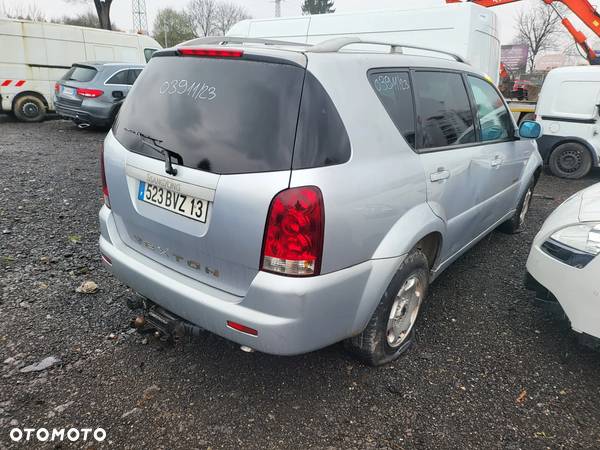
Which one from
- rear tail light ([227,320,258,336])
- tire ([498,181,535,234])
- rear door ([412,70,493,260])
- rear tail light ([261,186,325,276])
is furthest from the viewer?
tire ([498,181,535,234])

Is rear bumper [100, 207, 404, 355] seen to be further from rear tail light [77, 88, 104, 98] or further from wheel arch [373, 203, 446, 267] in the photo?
rear tail light [77, 88, 104, 98]

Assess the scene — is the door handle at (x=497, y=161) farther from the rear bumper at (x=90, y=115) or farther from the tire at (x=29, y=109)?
the tire at (x=29, y=109)

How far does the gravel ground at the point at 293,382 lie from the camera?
208cm

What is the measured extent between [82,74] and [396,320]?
1087 centimetres

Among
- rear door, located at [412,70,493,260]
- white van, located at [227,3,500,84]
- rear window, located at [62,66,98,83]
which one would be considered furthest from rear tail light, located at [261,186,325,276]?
rear window, located at [62,66,98,83]

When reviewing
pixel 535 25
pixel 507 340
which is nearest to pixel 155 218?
pixel 507 340

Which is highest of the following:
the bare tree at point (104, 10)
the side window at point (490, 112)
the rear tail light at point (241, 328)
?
the bare tree at point (104, 10)

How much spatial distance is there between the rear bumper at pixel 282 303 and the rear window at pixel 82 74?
9913 millimetres

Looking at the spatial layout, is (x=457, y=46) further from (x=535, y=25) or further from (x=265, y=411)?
(x=535, y=25)

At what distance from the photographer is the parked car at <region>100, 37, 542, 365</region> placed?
1.82 metres

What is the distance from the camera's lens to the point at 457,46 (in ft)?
21.5

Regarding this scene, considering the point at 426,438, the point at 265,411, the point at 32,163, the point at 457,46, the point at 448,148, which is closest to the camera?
the point at 426,438

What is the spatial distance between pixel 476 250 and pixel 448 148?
2048 mm

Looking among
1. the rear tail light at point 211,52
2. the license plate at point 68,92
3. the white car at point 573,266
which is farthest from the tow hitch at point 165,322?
the license plate at point 68,92
